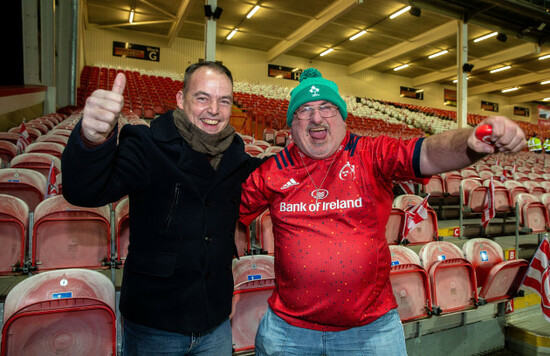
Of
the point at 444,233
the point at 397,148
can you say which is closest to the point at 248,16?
the point at 444,233

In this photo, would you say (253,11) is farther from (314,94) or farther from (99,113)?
(99,113)

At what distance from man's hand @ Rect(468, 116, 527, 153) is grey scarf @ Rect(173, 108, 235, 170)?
0.82 metres

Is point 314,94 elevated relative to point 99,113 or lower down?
elevated

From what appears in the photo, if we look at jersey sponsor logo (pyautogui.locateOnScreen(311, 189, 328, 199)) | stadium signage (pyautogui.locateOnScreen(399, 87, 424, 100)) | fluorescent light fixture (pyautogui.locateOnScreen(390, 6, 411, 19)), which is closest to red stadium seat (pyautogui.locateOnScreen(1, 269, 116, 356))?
jersey sponsor logo (pyautogui.locateOnScreen(311, 189, 328, 199))

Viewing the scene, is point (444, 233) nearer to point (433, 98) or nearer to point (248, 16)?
point (248, 16)

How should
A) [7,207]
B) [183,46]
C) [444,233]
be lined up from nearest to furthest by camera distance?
[7,207] → [444,233] → [183,46]

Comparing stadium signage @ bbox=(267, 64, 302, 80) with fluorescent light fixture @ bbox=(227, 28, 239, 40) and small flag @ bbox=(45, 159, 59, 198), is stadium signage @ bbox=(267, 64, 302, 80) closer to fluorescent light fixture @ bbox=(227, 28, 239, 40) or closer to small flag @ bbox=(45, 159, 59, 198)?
fluorescent light fixture @ bbox=(227, 28, 239, 40)

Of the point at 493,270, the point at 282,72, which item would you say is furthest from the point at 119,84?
the point at 282,72

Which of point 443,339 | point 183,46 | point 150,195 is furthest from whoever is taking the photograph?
point 183,46

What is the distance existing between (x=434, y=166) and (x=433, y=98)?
26.6 m

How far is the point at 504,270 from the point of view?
2.98m

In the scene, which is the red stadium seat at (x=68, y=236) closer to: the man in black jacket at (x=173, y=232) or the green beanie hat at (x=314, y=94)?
the man in black jacket at (x=173, y=232)

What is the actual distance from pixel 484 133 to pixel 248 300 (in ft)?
5.79

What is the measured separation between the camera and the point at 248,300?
2.30m
